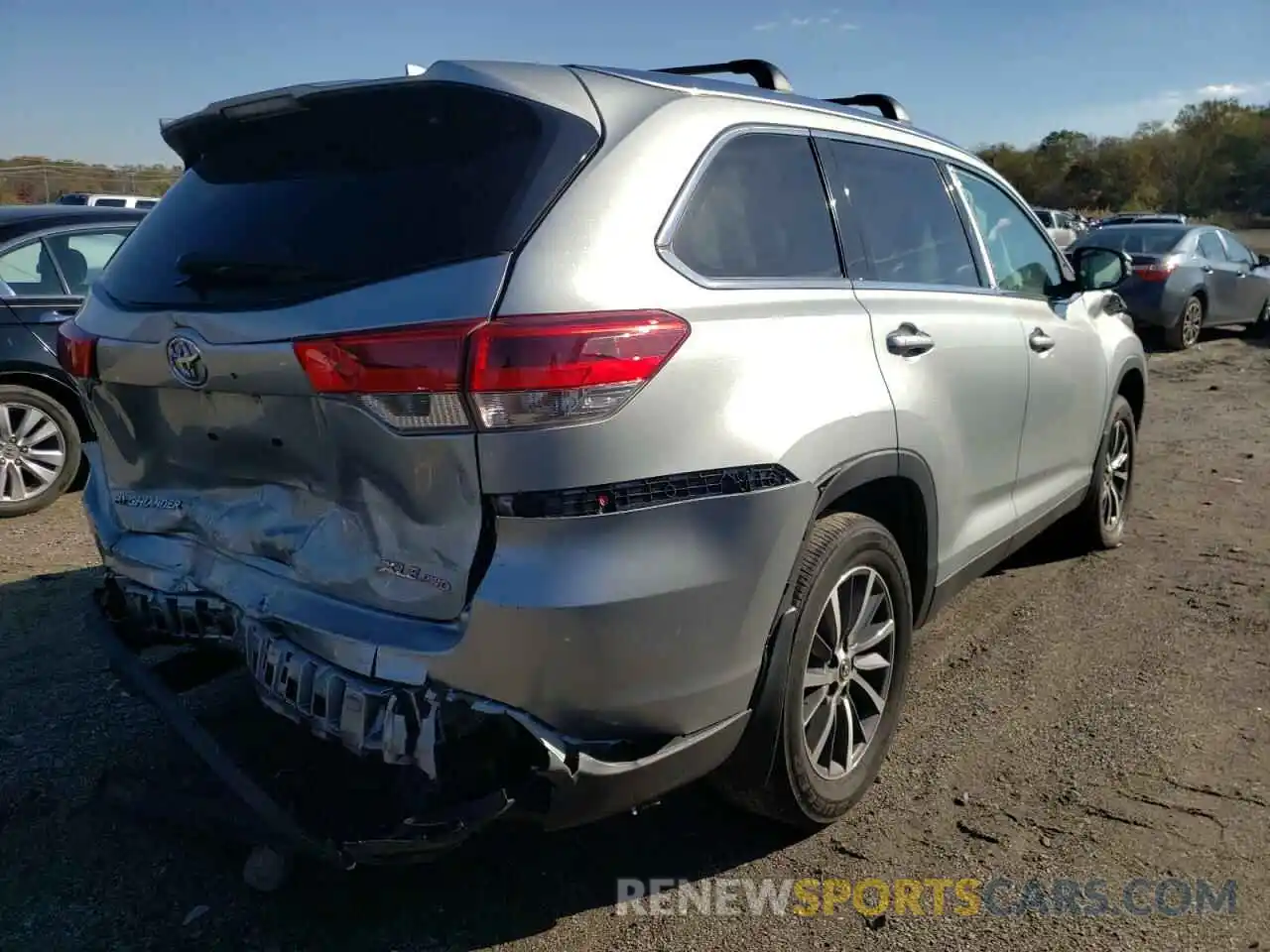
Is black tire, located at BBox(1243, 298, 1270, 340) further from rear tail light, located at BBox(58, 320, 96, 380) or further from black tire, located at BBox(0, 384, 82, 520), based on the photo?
rear tail light, located at BBox(58, 320, 96, 380)

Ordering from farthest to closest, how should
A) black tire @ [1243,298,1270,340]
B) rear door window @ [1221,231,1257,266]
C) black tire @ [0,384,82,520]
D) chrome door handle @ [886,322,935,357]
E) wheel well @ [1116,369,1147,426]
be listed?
black tire @ [1243,298,1270,340], rear door window @ [1221,231,1257,266], black tire @ [0,384,82,520], wheel well @ [1116,369,1147,426], chrome door handle @ [886,322,935,357]

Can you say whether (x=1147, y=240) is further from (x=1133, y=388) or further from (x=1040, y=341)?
(x=1040, y=341)

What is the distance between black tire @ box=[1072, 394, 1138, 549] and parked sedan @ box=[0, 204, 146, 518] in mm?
5465

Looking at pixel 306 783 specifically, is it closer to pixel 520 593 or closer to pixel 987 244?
pixel 520 593

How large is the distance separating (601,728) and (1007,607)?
9.87ft

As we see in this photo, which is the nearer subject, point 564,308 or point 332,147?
point 564,308

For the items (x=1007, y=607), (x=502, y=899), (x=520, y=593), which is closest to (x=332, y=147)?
(x=520, y=593)

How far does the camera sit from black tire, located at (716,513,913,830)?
102 inches

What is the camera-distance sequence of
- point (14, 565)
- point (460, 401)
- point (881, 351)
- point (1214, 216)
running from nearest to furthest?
point (460, 401)
point (881, 351)
point (14, 565)
point (1214, 216)

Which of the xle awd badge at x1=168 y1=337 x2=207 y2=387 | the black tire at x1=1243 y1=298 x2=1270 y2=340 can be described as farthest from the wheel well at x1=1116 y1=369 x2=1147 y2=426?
the black tire at x1=1243 y1=298 x2=1270 y2=340

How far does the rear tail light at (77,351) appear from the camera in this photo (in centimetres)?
278

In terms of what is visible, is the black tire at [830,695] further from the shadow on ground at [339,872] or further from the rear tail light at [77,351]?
the rear tail light at [77,351]

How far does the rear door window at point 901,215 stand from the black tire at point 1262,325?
14.3 metres

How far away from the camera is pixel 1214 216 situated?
55.1 metres
